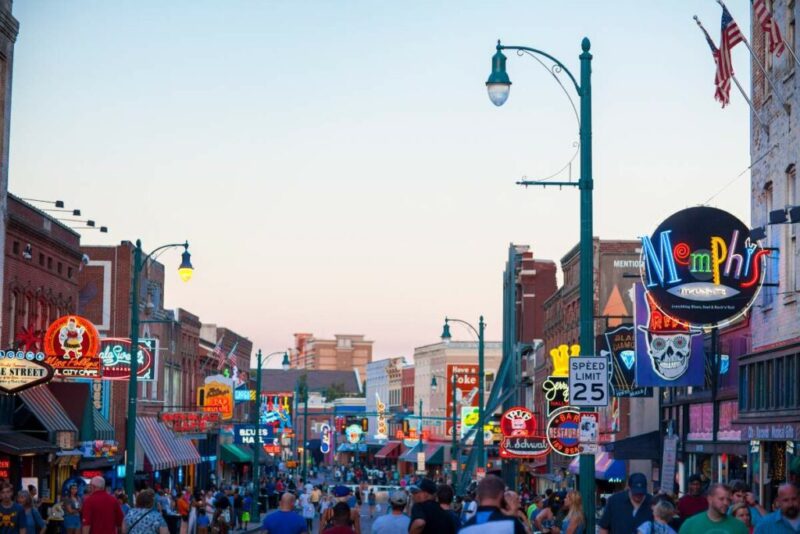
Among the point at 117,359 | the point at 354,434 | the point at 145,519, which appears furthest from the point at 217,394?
the point at 354,434

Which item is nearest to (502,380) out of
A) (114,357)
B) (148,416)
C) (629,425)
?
(148,416)

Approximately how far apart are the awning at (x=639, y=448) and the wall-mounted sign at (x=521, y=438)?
21.2 feet

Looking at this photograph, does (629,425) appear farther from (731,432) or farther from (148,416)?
(148,416)

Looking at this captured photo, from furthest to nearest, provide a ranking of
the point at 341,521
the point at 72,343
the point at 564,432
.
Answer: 1. the point at 72,343
2. the point at 564,432
3. the point at 341,521

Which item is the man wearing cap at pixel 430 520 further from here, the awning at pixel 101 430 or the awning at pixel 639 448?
the awning at pixel 101 430

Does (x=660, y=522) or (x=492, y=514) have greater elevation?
(x=492, y=514)

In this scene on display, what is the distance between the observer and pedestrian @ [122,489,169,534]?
18.4 meters

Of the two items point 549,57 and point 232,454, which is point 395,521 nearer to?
point 549,57

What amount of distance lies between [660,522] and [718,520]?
219 centimetres

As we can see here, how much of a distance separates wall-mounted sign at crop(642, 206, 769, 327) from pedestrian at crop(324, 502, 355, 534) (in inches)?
658

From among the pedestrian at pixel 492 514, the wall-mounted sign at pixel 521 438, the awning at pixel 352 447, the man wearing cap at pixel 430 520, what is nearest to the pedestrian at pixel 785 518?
the pedestrian at pixel 492 514

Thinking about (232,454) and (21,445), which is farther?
(232,454)

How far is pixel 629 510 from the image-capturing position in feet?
54.4

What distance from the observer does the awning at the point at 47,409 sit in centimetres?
4225
